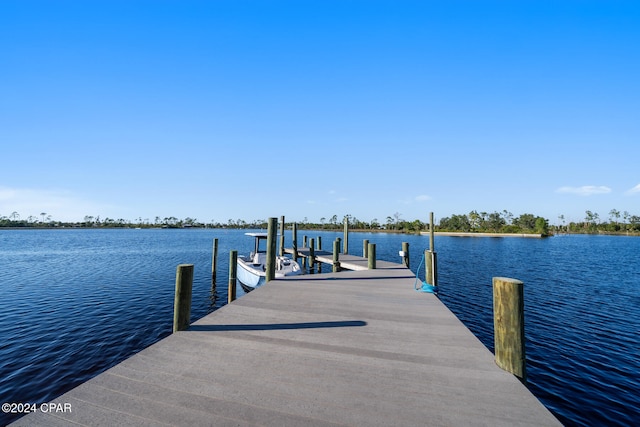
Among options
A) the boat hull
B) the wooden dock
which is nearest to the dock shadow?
the wooden dock

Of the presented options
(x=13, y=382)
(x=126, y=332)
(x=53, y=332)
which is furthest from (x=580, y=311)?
(x=53, y=332)

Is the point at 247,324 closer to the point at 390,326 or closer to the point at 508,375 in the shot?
the point at 390,326

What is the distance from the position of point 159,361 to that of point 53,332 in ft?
31.8

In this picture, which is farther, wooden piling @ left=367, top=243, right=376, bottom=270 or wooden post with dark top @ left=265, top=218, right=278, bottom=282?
wooden piling @ left=367, top=243, right=376, bottom=270

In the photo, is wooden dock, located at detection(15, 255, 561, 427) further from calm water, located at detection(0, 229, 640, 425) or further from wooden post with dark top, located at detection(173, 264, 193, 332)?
calm water, located at detection(0, 229, 640, 425)

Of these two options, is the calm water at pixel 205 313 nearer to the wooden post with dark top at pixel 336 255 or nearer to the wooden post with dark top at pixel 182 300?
the wooden post with dark top at pixel 182 300

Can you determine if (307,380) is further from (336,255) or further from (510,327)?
(336,255)

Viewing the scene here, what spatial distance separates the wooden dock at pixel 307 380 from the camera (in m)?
2.60

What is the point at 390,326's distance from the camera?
17.1ft

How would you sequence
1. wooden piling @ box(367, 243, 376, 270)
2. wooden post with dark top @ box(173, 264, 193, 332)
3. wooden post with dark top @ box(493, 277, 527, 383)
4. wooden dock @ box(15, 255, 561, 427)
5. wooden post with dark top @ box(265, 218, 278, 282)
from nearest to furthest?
wooden dock @ box(15, 255, 561, 427) → wooden post with dark top @ box(493, 277, 527, 383) → wooden post with dark top @ box(173, 264, 193, 332) → wooden post with dark top @ box(265, 218, 278, 282) → wooden piling @ box(367, 243, 376, 270)

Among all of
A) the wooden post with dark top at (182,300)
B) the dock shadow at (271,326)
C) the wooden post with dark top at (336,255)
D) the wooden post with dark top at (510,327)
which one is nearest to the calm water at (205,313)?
the wooden post with dark top at (510,327)

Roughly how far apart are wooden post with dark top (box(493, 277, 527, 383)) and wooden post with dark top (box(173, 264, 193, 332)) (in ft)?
16.6

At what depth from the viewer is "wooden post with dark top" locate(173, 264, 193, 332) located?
4809 millimetres

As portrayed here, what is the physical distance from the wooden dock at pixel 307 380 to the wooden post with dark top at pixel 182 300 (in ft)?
0.80
